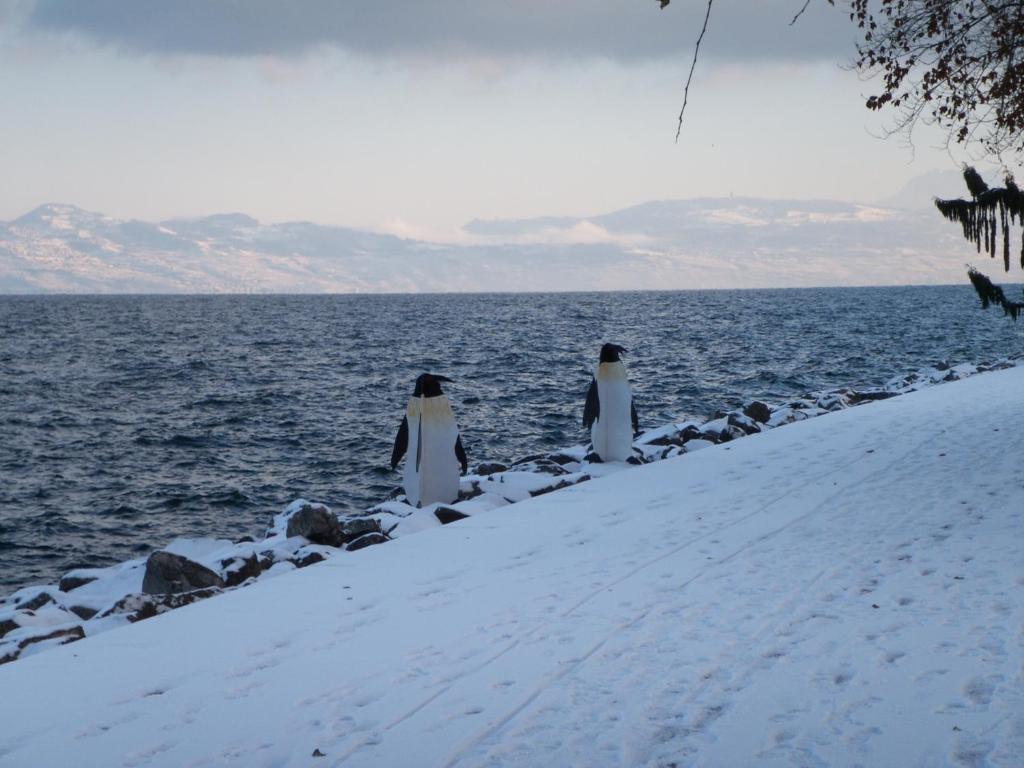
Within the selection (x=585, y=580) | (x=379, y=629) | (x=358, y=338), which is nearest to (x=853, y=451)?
(x=585, y=580)

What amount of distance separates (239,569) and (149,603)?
1.13 meters

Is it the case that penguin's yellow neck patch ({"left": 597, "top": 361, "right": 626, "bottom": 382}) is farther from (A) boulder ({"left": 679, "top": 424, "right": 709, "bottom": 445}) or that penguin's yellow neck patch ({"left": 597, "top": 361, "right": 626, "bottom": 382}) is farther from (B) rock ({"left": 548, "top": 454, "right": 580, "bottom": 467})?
(A) boulder ({"left": 679, "top": 424, "right": 709, "bottom": 445})

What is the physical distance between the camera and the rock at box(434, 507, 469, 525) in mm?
8961

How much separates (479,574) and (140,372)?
112 ft

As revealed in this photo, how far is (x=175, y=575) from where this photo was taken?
293 inches

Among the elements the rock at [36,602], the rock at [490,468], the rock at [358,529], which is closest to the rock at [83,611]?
the rock at [36,602]

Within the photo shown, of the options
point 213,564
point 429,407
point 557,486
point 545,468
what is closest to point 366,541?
point 213,564

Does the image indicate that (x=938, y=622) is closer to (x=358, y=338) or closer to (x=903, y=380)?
(x=903, y=380)

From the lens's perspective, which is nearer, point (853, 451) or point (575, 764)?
point (575, 764)

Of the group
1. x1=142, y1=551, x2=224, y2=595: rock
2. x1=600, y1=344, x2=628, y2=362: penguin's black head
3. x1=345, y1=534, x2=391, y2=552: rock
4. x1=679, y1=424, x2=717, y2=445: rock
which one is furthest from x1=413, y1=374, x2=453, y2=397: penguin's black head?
x1=679, y1=424, x2=717, y2=445: rock

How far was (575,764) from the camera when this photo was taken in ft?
11.7

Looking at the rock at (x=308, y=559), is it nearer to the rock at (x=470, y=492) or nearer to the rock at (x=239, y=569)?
the rock at (x=239, y=569)

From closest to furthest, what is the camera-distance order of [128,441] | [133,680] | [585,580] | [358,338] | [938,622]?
[133,680] < [938,622] < [585,580] < [128,441] < [358,338]

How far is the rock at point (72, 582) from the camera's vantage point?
8.52m
